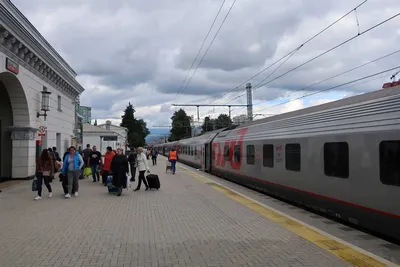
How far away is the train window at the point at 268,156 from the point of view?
43.2 feet

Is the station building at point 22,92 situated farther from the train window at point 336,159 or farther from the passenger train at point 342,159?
the train window at point 336,159

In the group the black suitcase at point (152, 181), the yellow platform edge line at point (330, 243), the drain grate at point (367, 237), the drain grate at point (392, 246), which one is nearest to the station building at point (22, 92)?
the black suitcase at point (152, 181)

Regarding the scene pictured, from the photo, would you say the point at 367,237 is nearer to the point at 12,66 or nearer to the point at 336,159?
the point at 336,159

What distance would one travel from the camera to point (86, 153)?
18844 mm

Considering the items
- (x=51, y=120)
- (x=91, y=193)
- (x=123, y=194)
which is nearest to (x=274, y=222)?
(x=123, y=194)

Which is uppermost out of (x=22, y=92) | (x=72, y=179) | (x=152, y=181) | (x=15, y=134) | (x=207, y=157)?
(x=22, y=92)

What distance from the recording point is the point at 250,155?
15.9 meters

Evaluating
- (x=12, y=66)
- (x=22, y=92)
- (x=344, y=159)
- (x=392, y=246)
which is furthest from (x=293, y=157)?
(x=22, y=92)

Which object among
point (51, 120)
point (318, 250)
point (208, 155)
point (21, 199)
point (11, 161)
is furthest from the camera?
point (208, 155)

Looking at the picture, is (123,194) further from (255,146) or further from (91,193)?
(255,146)

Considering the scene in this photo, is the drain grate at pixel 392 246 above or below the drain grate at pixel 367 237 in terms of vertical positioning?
below

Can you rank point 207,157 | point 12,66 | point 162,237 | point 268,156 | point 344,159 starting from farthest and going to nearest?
1. point 207,157
2. point 12,66
3. point 268,156
4. point 344,159
5. point 162,237

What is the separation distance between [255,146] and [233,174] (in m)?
4.11

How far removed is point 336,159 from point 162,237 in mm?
4142
